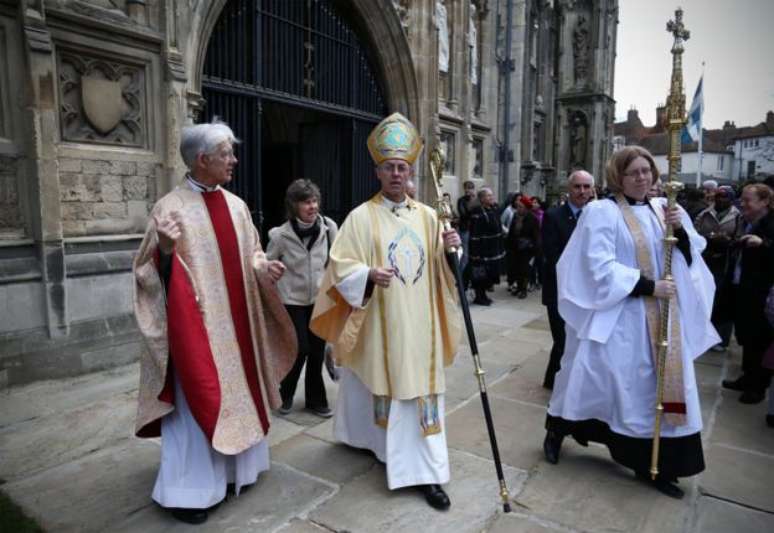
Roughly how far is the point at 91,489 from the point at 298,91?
5.76 meters

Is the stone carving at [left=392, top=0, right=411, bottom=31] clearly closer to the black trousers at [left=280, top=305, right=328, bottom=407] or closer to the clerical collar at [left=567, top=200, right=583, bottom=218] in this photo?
the clerical collar at [left=567, top=200, right=583, bottom=218]

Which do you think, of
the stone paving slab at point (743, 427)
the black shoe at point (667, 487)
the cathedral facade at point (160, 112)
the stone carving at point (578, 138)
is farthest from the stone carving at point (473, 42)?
the stone carving at point (578, 138)

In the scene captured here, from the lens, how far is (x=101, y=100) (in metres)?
4.81

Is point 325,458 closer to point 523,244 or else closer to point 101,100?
point 101,100

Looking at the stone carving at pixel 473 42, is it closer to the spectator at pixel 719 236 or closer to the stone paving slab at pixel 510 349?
the spectator at pixel 719 236

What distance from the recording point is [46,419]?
12.6ft

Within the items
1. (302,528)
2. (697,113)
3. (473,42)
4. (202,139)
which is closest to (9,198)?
(202,139)

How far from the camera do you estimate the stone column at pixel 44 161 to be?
4207 millimetres

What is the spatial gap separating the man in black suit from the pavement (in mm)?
653

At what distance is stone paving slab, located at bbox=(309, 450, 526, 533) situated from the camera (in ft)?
8.63

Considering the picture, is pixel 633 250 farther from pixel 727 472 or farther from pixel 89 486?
pixel 89 486

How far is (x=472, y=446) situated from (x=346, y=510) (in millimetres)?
1091

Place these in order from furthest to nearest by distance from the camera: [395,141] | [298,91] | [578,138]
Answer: [578,138], [298,91], [395,141]

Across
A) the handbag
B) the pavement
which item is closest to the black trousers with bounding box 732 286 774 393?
the pavement
